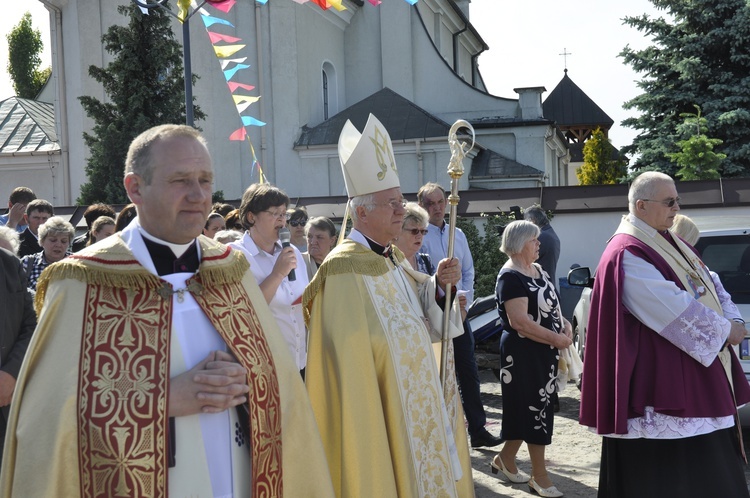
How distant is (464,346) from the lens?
7.18m

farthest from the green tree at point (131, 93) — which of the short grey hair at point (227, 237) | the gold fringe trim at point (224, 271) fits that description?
the gold fringe trim at point (224, 271)

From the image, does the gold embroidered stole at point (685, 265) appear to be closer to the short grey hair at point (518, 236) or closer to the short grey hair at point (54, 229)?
the short grey hair at point (518, 236)

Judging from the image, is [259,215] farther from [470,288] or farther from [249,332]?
[470,288]

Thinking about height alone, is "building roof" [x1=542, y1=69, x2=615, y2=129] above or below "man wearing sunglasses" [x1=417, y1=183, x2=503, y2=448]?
above

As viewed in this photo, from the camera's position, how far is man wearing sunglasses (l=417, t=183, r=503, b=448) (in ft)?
23.5

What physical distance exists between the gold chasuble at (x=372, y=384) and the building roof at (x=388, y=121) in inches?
775

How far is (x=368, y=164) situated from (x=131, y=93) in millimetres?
18303

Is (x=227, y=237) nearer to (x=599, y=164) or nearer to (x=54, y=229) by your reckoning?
(x=54, y=229)

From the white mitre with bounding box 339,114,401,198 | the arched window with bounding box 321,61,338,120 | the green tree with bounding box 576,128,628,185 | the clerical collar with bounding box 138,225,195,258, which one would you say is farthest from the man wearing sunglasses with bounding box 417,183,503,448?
the green tree with bounding box 576,128,628,185

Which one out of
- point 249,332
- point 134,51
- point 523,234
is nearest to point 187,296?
point 249,332

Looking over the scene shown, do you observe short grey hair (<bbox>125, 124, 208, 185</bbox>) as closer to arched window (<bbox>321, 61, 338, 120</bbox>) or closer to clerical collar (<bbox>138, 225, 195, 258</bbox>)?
clerical collar (<bbox>138, 225, 195, 258</bbox>)

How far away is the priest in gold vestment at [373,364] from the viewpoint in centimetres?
411

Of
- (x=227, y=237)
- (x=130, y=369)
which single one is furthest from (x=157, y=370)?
(x=227, y=237)

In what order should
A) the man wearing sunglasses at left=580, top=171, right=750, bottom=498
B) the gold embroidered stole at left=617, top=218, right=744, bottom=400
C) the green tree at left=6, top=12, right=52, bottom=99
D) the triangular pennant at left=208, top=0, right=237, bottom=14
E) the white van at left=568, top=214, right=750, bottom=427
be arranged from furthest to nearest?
the green tree at left=6, top=12, right=52, bottom=99 < the triangular pennant at left=208, top=0, right=237, bottom=14 < the white van at left=568, top=214, right=750, bottom=427 < the gold embroidered stole at left=617, top=218, right=744, bottom=400 < the man wearing sunglasses at left=580, top=171, right=750, bottom=498
